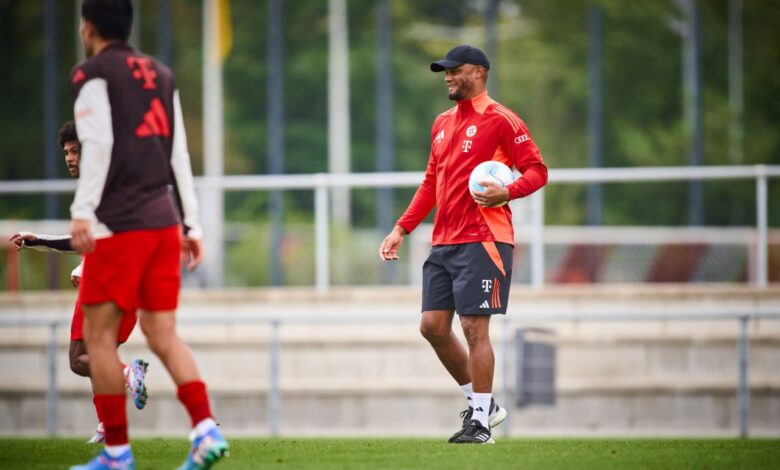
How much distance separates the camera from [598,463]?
7.45 metres

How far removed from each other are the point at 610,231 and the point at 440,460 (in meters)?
13.4

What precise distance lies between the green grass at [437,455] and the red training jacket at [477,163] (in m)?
1.27

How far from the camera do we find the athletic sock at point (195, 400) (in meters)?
6.61

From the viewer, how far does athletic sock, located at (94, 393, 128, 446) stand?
6.60 metres

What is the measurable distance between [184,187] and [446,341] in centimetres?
257

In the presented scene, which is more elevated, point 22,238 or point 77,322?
point 22,238

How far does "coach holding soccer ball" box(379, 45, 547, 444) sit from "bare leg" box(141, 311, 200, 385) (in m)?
2.29

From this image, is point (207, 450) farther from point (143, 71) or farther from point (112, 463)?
point (143, 71)

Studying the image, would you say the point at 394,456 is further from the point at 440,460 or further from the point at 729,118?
the point at 729,118

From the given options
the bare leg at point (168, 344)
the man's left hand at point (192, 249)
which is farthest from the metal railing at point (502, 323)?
the bare leg at point (168, 344)

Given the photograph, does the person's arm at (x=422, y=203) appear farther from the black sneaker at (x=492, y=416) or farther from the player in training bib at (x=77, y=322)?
the player in training bib at (x=77, y=322)

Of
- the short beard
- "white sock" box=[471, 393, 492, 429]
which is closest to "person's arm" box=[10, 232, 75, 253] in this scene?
the short beard

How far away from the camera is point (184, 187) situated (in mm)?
6766

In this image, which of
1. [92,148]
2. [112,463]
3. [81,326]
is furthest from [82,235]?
[81,326]
